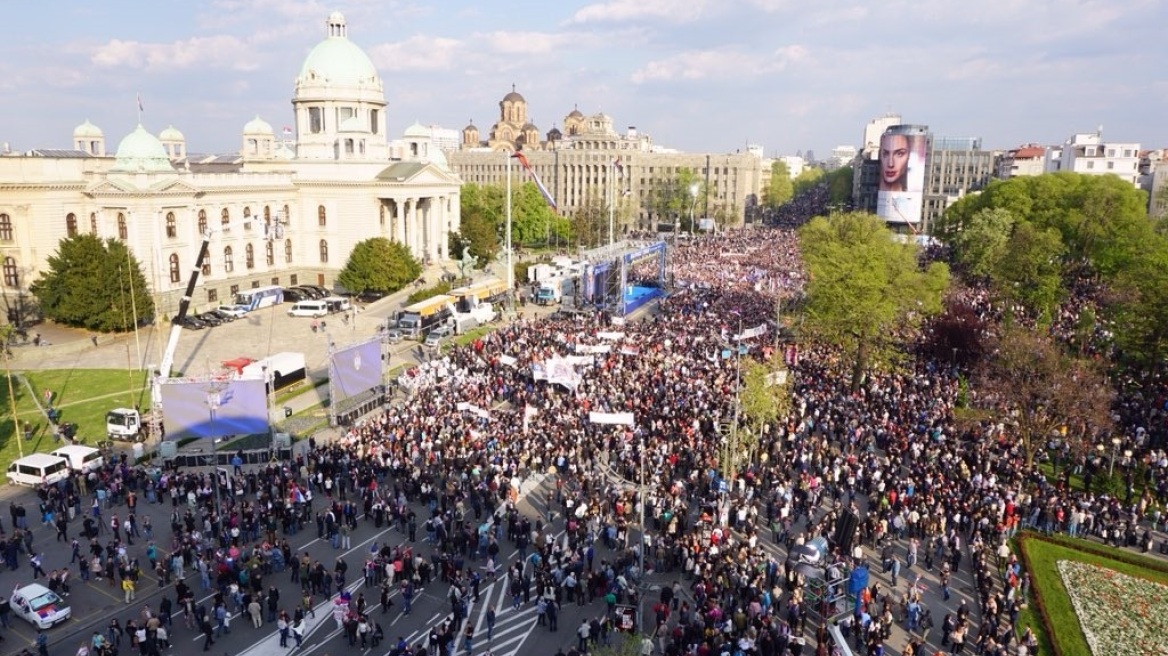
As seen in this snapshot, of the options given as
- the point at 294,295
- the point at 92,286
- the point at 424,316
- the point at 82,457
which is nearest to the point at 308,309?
the point at 294,295

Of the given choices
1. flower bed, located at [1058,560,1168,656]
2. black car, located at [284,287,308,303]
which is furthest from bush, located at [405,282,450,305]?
flower bed, located at [1058,560,1168,656]

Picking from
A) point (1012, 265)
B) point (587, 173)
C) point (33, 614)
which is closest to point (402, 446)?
point (33, 614)

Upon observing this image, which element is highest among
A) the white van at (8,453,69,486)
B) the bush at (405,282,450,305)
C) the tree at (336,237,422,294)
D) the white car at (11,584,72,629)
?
the tree at (336,237,422,294)

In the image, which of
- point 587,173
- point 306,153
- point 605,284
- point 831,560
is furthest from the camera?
point 587,173

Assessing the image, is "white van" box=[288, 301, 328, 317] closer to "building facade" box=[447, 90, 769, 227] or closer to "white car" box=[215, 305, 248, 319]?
"white car" box=[215, 305, 248, 319]

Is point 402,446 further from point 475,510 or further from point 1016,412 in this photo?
point 1016,412

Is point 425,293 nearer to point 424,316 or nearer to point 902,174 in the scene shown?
point 424,316
